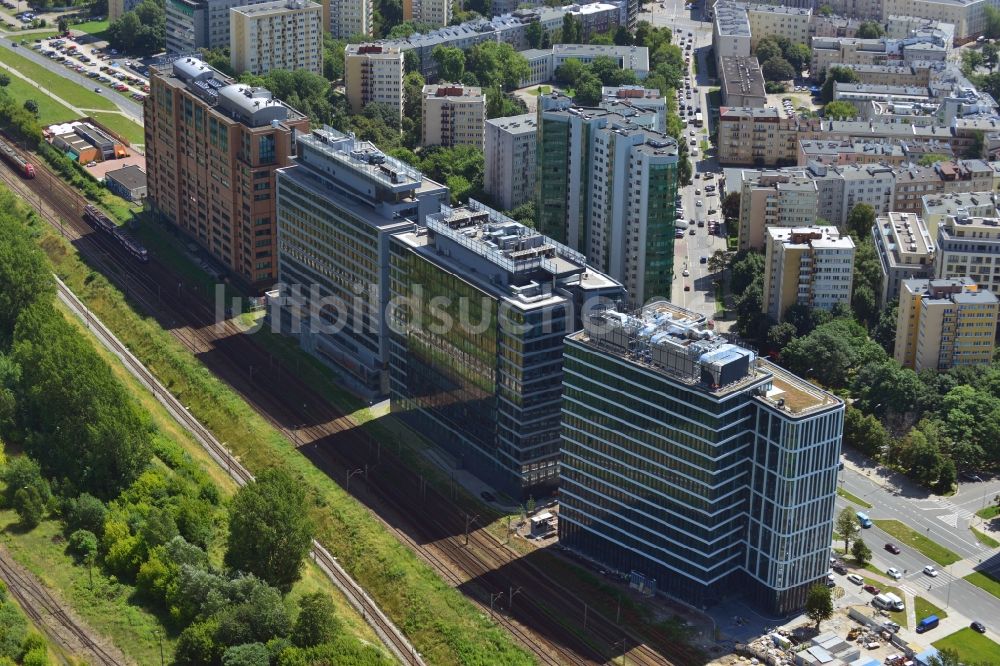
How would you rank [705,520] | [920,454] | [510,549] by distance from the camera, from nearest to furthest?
[705,520] < [510,549] < [920,454]

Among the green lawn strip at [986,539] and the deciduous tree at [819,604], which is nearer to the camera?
the deciduous tree at [819,604]

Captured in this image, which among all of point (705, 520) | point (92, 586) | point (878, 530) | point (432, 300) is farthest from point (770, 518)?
point (92, 586)

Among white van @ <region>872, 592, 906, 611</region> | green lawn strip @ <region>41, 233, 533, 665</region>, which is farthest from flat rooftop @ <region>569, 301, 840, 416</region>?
green lawn strip @ <region>41, 233, 533, 665</region>

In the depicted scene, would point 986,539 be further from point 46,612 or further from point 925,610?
point 46,612

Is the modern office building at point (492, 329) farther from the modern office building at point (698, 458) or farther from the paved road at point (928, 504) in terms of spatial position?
the paved road at point (928, 504)

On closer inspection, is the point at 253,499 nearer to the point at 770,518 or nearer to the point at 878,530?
the point at 770,518

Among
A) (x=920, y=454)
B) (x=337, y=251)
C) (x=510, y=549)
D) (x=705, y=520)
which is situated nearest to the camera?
(x=705, y=520)

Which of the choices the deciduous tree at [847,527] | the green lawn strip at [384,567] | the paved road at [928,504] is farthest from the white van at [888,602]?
the green lawn strip at [384,567]
